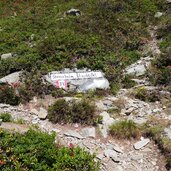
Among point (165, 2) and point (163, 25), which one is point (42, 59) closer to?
point (163, 25)

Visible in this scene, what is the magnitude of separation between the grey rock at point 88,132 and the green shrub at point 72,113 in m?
0.41

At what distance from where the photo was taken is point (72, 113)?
13.6m

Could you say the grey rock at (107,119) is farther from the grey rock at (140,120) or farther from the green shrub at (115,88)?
the green shrub at (115,88)

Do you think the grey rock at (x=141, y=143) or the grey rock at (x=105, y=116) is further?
the grey rock at (x=105, y=116)

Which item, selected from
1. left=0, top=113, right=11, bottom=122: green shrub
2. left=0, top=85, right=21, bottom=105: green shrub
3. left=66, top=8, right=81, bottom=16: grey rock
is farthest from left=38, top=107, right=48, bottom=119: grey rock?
left=66, top=8, right=81, bottom=16: grey rock

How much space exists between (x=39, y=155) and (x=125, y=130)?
3.51 metres

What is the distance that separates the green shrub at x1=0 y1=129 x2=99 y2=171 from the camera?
10.1m

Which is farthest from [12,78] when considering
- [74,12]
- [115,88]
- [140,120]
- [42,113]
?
[74,12]

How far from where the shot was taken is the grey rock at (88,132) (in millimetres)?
12797

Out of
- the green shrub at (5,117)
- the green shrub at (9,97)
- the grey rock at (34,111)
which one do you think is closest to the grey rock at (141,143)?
the grey rock at (34,111)

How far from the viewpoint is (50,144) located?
35.5ft

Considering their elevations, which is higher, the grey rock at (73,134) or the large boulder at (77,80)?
the large boulder at (77,80)

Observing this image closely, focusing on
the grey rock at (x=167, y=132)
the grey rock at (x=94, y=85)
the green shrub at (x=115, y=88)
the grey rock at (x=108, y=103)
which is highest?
the grey rock at (x=94, y=85)

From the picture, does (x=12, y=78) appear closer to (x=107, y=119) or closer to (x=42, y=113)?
(x=42, y=113)
